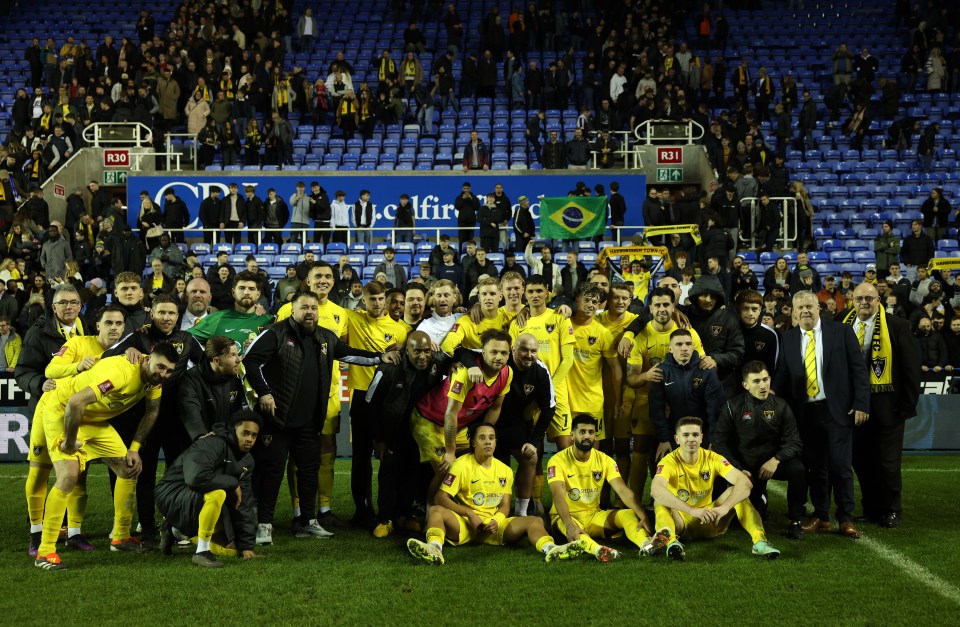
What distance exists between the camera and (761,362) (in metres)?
8.05

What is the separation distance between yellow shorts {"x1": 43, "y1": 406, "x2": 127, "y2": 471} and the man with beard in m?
1.06

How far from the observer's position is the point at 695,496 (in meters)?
7.64

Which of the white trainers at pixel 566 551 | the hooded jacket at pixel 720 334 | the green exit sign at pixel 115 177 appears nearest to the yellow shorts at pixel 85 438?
the white trainers at pixel 566 551

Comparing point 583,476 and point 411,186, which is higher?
point 411,186

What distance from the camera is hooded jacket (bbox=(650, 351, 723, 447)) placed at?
8.16 m

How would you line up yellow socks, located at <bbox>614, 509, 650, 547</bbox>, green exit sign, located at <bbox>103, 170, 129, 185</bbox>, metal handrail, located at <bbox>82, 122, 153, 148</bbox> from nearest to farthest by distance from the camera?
yellow socks, located at <bbox>614, 509, 650, 547</bbox> < green exit sign, located at <bbox>103, 170, 129, 185</bbox> < metal handrail, located at <bbox>82, 122, 153, 148</bbox>

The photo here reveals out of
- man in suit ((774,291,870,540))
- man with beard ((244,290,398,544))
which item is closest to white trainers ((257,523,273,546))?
man with beard ((244,290,398,544))

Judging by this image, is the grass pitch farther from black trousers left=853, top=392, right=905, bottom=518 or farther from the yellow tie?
the yellow tie

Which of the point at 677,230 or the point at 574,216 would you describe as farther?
the point at 574,216

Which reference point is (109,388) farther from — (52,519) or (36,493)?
(36,493)

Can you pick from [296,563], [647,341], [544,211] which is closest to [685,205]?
[544,211]

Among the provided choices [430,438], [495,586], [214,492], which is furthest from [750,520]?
[214,492]

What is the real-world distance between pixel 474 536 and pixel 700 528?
171cm

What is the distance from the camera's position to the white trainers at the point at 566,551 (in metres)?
7.09
